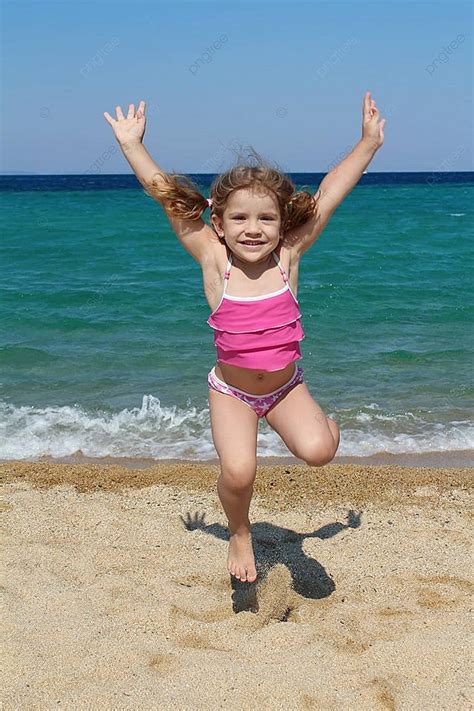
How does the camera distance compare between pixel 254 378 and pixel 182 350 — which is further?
pixel 182 350

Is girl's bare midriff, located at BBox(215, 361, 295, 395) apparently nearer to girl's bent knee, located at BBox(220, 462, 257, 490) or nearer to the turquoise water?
girl's bent knee, located at BBox(220, 462, 257, 490)

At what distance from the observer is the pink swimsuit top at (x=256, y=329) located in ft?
12.8

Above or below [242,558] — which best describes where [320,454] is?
above

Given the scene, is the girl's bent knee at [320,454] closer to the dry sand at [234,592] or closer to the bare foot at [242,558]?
the bare foot at [242,558]

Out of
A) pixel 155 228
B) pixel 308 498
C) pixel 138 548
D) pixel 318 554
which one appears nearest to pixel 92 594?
pixel 138 548

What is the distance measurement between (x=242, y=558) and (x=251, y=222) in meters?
1.54

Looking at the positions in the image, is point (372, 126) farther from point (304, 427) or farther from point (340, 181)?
point (304, 427)

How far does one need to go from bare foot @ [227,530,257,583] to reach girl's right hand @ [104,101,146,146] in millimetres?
1930

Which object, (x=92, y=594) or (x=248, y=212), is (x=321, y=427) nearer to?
(x=248, y=212)

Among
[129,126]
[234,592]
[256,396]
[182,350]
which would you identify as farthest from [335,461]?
[182,350]

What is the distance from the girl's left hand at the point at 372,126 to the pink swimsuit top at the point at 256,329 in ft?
2.91

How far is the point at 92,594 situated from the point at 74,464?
2.42m

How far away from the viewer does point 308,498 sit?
Answer: 5488mm

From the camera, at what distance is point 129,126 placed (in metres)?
4.12
